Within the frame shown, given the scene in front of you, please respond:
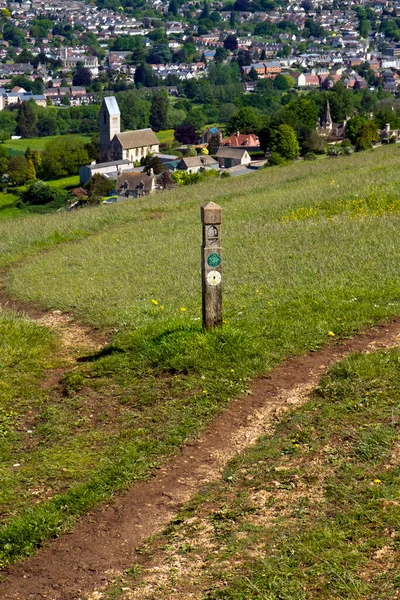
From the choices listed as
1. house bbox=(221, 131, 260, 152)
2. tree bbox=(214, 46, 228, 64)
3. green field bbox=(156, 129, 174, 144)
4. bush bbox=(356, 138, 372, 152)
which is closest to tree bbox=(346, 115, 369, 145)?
bush bbox=(356, 138, 372, 152)

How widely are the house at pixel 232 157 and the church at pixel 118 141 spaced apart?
14.3 m

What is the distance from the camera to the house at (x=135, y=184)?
5060 centimetres

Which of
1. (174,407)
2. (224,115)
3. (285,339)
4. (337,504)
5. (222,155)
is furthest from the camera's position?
(224,115)

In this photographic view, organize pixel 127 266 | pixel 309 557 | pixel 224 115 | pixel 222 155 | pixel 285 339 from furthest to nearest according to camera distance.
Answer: pixel 224 115, pixel 222 155, pixel 127 266, pixel 285 339, pixel 309 557

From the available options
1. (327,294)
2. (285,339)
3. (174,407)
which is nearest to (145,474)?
(174,407)

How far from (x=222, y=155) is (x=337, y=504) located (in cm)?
6284

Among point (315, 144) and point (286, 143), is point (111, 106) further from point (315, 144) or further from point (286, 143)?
point (315, 144)

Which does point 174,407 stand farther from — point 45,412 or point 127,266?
point 127,266

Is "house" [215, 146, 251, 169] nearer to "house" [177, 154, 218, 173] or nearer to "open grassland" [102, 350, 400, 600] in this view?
"house" [177, 154, 218, 173]

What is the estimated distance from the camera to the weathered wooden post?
8250 millimetres

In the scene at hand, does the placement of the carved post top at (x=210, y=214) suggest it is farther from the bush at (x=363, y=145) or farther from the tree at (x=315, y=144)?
the tree at (x=315, y=144)

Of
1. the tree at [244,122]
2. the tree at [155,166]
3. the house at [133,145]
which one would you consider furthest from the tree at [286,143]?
the house at [133,145]

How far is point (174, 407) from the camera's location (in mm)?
7418

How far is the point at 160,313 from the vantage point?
1005 centimetres
